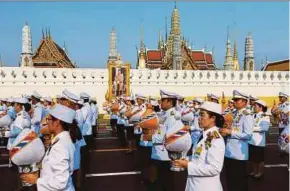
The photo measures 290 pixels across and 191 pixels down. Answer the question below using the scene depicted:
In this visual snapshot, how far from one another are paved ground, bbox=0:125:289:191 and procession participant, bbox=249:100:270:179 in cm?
34

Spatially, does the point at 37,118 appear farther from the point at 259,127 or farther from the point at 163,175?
the point at 259,127

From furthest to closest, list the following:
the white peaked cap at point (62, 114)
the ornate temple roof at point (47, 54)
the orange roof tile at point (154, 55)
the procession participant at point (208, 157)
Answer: the orange roof tile at point (154, 55) < the ornate temple roof at point (47, 54) < the procession participant at point (208, 157) < the white peaked cap at point (62, 114)

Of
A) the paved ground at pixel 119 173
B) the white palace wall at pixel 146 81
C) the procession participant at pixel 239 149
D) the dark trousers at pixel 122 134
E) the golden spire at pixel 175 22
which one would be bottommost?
the paved ground at pixel 119 173

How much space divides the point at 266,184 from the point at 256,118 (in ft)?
4.62

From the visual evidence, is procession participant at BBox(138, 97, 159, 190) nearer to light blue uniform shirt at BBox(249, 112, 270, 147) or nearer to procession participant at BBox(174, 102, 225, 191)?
procession participant at BBox(174, 102, 225, 191)

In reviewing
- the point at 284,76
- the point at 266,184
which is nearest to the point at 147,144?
the point at 266,184

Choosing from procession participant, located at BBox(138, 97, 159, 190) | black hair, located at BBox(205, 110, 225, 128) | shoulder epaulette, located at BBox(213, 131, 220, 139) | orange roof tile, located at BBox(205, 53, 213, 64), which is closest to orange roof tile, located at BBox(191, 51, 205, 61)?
orange roof tile, located at BBox(205, 53, 213, 64)

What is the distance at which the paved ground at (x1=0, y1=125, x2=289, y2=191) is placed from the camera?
7.41 m

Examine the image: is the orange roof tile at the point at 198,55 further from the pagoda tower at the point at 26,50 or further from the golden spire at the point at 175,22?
the pagoda tower at the point at 26,50

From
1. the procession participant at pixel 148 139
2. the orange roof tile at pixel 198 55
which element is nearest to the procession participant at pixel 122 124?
the procession participant at pixel 148 139

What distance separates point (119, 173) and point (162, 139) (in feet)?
11.0

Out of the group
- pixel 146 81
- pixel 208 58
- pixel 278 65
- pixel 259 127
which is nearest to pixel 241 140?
pixel 259 127

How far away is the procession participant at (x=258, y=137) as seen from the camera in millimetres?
7406

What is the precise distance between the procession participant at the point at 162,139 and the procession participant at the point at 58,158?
2.26 metres
